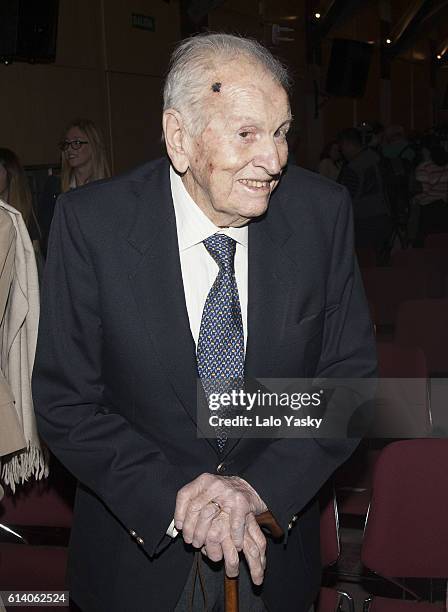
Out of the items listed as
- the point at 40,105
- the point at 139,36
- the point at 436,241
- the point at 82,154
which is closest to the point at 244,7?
the point at 139,36

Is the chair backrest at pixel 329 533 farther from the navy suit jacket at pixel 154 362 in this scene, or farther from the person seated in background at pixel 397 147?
the person seated in background at pixel 397 147

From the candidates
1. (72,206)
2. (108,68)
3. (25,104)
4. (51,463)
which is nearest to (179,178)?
(72,206)

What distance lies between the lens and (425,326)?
14.1 feet

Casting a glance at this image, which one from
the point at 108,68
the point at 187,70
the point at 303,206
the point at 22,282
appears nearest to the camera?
the point at 187,70

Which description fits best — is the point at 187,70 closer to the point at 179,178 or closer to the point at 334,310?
the point at 179,178

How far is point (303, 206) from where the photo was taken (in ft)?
5.59

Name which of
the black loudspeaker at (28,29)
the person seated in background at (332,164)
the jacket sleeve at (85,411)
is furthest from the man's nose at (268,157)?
the person seated in background at (332,164)

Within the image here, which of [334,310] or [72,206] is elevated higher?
[72,206]

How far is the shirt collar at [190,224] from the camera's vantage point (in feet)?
5.24

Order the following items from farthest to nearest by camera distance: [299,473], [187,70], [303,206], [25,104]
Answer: [25,104] → [303,206] → [299,473] → [187,70]

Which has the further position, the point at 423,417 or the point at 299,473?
the point at 423,417

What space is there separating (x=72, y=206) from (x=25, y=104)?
7379 mm

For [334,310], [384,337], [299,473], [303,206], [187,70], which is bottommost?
[384,337]

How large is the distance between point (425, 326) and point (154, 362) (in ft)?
9.84
